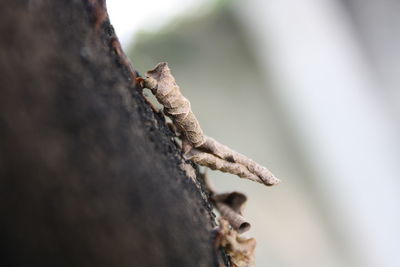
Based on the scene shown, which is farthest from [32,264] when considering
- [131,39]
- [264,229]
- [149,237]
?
[131,39]

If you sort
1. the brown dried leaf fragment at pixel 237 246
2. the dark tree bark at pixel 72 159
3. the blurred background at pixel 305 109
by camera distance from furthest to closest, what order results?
the blurred background at pixel 305 109 → the brown dried leaf fragment at pixel 237 246 → the dark tree bark at pixel 72 159

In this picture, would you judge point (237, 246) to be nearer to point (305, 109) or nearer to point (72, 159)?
point (72, 159)

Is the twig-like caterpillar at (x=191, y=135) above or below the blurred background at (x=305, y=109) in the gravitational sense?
below

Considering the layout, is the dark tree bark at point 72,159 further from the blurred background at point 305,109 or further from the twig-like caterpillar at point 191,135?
the blurred background at point 305,109

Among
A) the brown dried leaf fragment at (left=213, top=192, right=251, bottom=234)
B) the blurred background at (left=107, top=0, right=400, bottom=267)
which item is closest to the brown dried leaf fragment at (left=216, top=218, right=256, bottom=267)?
the brown dried leaf fragment at (left=213, top=192, right=251, bottom=234)

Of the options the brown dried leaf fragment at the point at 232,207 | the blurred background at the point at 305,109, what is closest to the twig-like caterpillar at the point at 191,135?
the brown dried leaf fragment at the point at 232,207

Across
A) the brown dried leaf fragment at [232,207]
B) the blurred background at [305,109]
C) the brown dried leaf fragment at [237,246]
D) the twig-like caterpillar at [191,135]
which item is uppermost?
the blurred background at [305,109]

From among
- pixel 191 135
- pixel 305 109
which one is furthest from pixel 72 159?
pixel 305 109
